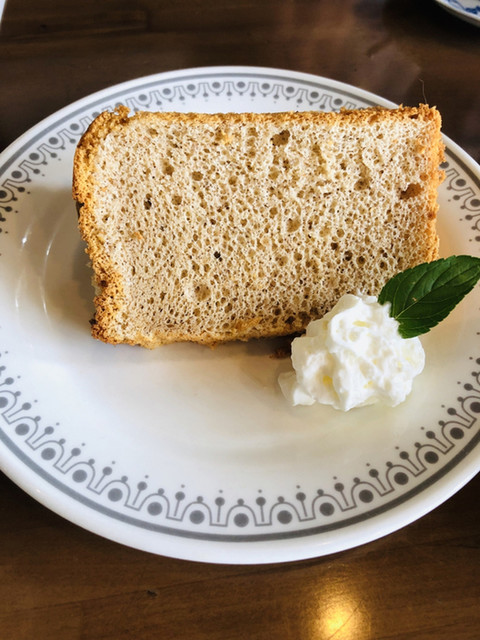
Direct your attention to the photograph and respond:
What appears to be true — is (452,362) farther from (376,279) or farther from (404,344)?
(376,279)

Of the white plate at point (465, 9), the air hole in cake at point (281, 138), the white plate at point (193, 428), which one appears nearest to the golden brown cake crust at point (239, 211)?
the air hole in cake at point (281, 138)

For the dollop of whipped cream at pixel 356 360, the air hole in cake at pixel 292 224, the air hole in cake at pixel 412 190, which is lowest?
the dollop of whipped cream at pixel 356 360

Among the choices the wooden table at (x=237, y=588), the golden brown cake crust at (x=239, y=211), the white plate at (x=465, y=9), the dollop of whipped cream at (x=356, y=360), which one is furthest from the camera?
the white plate at (x=465, y=9)

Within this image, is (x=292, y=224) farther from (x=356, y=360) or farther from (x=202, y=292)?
(x=356, y=360)

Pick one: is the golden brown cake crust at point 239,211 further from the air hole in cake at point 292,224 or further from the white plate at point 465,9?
the white plate at point 465,9

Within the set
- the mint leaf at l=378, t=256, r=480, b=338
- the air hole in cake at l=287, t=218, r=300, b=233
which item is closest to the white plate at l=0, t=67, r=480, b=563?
the mint leaf at l=378, t=256, r=480, b=338

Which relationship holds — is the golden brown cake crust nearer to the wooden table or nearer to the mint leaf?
the mint leaf

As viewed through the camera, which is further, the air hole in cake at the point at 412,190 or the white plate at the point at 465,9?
the white plate at the point at 465,9
